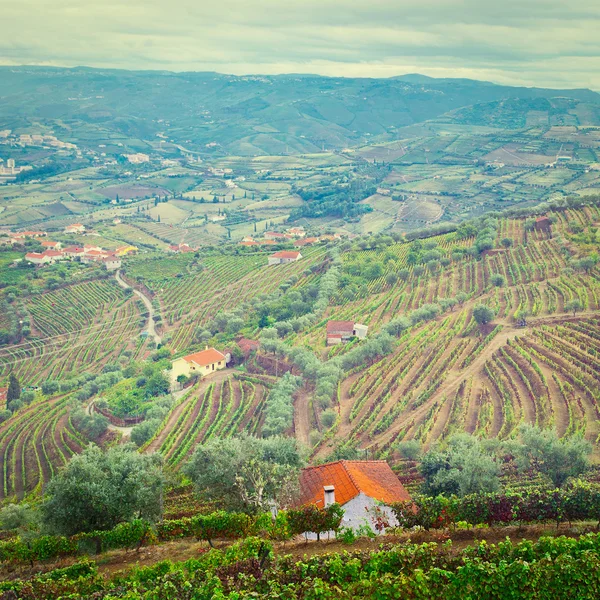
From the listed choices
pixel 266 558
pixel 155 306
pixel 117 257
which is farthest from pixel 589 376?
pixel 117 257

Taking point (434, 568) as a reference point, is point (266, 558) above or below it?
below

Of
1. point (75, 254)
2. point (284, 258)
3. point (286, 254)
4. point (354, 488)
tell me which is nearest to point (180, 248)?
point (75, 254)

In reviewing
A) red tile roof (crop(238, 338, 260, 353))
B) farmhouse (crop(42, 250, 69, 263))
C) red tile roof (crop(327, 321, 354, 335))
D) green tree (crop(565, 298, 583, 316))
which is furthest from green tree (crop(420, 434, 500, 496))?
farmhouse (crop(42, 250, 69, 263))

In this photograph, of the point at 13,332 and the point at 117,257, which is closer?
the point at 13,332

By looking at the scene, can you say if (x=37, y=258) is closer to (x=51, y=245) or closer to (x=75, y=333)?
(x=51, y=245)

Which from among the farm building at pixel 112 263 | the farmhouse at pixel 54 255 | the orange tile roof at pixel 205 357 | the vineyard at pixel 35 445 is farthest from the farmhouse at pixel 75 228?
the orange tile roof at pixel 205 357

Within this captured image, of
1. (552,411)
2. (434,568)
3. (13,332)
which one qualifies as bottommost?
(13,332)

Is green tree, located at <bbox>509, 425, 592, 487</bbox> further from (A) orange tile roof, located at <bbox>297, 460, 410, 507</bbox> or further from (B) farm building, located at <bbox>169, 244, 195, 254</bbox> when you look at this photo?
(B) farm building, located at <bbox>169, 244, 195, 254</bbox>

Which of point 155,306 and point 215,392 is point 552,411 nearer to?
point 215,392
